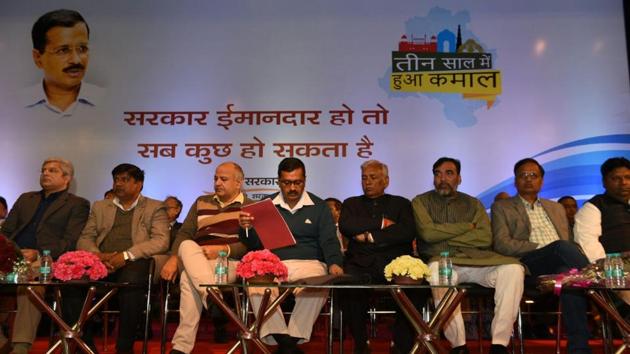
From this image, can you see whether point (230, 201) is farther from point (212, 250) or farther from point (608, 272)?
point (608, 272)

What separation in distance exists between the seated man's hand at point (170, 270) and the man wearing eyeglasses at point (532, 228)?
2261 mm

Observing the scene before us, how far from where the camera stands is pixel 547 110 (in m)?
7.12

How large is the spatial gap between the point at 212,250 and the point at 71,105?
158 inches

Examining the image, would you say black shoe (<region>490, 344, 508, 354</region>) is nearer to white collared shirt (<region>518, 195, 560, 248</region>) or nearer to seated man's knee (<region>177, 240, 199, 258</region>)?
white collared shirt (<region>518, 195, 560, 248</region>)

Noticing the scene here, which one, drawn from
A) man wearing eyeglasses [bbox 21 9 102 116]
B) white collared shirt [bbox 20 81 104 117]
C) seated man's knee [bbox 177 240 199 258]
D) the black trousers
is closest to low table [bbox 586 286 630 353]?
the black trousers

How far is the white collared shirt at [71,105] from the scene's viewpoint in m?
7.43

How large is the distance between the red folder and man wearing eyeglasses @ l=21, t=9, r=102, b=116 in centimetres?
439

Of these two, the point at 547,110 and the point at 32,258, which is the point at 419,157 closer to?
the point at 547,110

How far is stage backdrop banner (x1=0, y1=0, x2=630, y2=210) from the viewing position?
23.5 feet

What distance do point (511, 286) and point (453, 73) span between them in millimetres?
3919

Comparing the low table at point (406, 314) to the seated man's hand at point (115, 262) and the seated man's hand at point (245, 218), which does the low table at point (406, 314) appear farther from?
the seated man's hand at point (115, 262)

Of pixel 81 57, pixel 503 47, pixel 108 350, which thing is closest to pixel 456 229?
pixel 108 350

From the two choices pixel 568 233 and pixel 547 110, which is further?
pixel 547 110

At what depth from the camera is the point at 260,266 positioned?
11.2 ft
